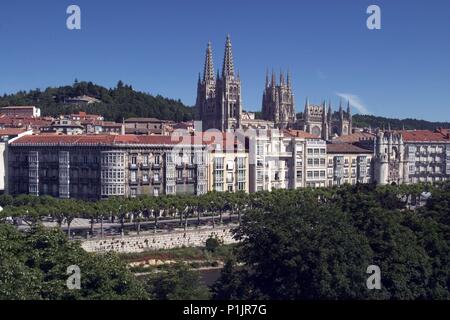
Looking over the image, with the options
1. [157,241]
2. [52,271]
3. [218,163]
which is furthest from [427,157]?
[52,271]

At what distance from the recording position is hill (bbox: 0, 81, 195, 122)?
103812 mm

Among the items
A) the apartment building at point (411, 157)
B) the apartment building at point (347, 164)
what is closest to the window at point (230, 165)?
the apartment building at point (347, 164)

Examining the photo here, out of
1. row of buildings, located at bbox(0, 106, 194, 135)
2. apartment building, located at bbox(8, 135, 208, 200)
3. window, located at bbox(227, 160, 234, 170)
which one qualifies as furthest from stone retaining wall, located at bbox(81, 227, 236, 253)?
row of buildings, located at bbox(0, 106, 194, 135)

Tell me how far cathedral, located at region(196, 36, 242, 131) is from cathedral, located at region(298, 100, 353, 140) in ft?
33.6

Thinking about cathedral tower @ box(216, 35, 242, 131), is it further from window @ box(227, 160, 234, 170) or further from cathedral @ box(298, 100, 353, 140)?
window @ box(227, 160, 234, 170)

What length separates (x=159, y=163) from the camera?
5394cm

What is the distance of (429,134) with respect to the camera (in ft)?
283

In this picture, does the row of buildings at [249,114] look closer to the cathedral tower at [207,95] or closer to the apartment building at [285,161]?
the cathedral tower at [207,95]

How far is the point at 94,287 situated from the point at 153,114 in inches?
3366

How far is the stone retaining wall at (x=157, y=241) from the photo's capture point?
40353 mm

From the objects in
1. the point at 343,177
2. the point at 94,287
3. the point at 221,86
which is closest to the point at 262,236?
the point at 94,287

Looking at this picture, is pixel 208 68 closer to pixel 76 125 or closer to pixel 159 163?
pixel 76 125

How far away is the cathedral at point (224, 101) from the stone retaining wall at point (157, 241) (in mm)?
39388
